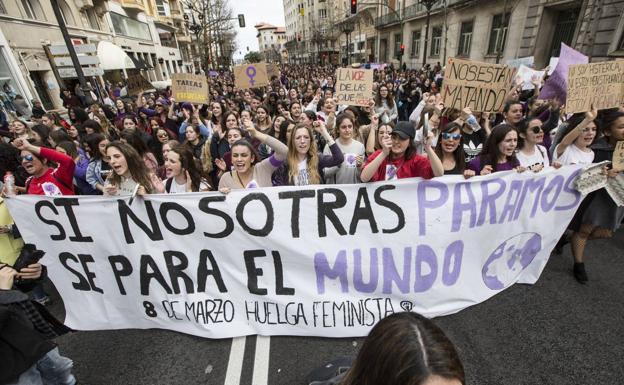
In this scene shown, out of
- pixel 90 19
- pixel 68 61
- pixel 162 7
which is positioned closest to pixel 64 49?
pixel 68 61

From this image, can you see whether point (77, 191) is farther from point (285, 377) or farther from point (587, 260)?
point (587, 260)

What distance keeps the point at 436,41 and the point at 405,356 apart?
33.0 m

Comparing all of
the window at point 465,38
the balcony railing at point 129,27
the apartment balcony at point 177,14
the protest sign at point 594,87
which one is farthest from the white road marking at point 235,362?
the apartment balcony at point 177,14

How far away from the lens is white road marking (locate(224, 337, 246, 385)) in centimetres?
243

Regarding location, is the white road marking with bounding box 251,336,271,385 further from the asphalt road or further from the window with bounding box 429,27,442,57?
the window with bounding box 429,27,442,57

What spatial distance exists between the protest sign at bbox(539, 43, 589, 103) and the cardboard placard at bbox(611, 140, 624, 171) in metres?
1.98

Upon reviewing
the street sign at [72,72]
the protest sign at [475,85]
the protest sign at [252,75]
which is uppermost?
the street sign at [72,72]

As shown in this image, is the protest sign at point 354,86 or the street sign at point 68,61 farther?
the street sign at point 68,61

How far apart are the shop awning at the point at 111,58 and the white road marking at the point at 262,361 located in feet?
78.3

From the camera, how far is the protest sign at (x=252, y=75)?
7.64 meters

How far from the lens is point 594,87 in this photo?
3258 mm

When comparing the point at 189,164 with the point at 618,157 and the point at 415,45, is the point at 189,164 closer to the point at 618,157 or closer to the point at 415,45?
the point at 618,157

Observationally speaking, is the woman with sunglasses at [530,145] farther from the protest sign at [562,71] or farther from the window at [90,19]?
the window at [90,19]

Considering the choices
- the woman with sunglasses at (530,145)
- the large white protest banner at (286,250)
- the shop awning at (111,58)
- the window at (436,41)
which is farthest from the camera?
the window at (436,41)
